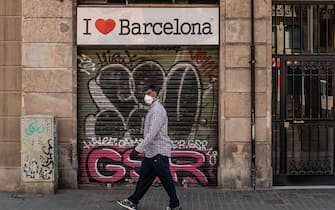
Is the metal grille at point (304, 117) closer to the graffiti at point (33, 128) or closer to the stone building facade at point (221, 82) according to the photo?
the stone building facade at point (221, 82)

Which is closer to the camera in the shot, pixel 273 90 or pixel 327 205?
pixel 327 205

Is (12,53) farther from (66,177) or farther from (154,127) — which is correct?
(154,127)

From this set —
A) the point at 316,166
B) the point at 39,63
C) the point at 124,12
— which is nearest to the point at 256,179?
the point at 316,166

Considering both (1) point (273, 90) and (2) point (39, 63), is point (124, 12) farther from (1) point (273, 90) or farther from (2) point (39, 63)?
(1) point (273, 90)

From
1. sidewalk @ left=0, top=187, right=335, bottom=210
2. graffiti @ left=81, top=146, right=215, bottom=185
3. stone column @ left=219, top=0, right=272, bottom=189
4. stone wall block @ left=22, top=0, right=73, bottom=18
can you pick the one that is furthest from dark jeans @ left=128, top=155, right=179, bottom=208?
stone wall block @ left=22, top=0, right=73, bottom=18

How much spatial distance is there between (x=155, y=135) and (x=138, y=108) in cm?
210

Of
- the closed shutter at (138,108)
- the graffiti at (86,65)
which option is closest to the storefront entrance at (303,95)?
the closed shutter at (138,108)

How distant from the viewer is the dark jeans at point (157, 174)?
24.2ft

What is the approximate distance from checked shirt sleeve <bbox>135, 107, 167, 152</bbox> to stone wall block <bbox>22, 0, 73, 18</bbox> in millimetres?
2873

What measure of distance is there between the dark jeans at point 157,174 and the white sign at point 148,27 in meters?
2.59

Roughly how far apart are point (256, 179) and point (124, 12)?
376 centimetres

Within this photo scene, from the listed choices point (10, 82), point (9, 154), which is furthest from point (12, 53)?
point (9, 154)

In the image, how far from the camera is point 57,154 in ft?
29.4

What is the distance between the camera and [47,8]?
9055 millimetres
